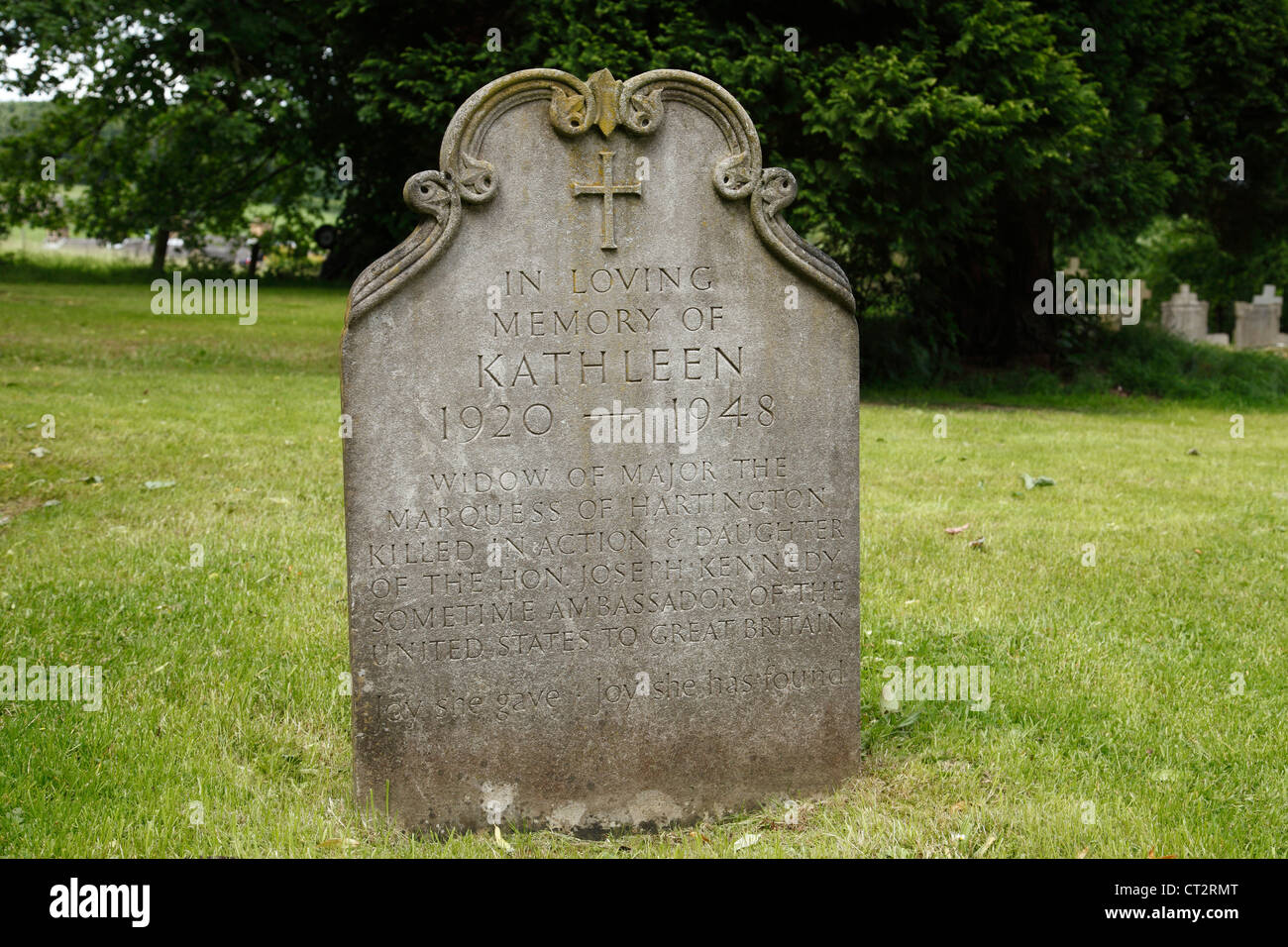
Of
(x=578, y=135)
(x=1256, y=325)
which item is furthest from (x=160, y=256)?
(x=578, y=135)

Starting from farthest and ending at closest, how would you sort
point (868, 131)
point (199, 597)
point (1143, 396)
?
1. point (1143, 396)
2. point (868, 131)
3. point (199, 597)

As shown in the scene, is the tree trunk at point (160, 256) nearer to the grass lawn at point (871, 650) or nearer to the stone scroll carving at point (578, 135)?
the grass lawn at point (871, 650)

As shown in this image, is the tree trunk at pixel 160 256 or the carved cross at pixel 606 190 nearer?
the carved cross at pixel 606 190

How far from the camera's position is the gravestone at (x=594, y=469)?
13.8ft

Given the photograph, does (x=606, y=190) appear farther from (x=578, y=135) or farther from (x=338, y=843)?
(x=338, y=843)

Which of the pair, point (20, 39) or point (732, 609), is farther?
point (20, 39)

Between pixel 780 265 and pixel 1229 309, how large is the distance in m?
→ 36.5

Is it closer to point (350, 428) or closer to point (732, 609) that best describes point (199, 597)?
point (350, 428)

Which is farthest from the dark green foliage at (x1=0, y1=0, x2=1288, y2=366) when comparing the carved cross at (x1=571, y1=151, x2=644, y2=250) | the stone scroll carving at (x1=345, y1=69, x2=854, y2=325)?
the carved cross at (x1=571, y1=151, x2=644, y2=250)

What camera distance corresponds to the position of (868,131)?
43.2 ft

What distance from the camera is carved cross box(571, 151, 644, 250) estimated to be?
429 centimetres

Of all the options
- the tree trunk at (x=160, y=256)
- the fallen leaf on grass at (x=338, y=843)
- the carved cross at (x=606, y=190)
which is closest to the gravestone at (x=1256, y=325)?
the tree trunk at (x=160, y=256)

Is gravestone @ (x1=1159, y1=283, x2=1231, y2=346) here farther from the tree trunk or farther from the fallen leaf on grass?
the fallen leaf on grass

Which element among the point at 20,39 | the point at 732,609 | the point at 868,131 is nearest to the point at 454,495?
the point at 732,609
